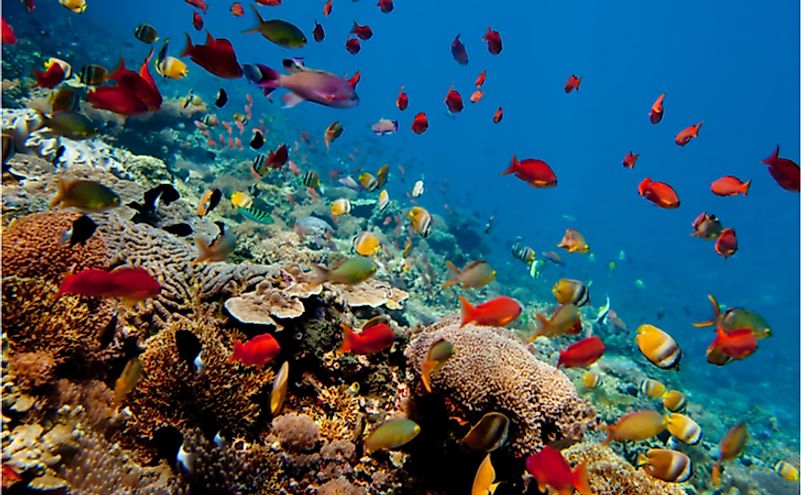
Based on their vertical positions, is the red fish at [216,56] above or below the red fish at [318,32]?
below

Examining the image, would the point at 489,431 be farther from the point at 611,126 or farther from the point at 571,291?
the point at 611,126

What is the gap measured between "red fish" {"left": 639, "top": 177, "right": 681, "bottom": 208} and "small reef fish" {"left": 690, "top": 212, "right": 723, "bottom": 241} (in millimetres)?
723

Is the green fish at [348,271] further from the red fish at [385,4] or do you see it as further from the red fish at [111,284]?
the red fish at [385,4]

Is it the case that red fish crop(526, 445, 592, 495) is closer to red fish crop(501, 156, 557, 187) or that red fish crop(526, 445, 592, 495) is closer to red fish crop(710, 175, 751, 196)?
red fish crop(501, 156, 557, 187)

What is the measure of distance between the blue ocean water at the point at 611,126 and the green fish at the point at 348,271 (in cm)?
2332

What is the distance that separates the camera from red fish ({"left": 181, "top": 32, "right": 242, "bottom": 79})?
3.35 meters

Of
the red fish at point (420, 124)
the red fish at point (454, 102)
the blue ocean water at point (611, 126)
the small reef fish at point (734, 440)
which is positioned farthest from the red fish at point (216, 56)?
the blue ocean water at point (611, 126)

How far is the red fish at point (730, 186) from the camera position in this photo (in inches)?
223

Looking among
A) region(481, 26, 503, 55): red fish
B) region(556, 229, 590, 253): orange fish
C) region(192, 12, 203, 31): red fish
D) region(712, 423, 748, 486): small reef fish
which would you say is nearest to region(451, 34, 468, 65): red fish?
region(481, 26, 503, 55): red fish

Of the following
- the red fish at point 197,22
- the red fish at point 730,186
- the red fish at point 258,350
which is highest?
the red fish at point 730,186

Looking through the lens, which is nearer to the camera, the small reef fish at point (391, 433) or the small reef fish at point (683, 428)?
the small reef fish at point (391, 433)

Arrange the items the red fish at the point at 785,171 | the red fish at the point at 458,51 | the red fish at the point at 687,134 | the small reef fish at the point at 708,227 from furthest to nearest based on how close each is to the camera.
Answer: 1. the red fish at the point at 458,51
2. the red fish at the point at 687,134
3. the small reef fish at the point at 708,227
4. the red fish at the point at 785,171

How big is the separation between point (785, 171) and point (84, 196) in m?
7.36

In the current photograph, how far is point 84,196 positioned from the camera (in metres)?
3.48
